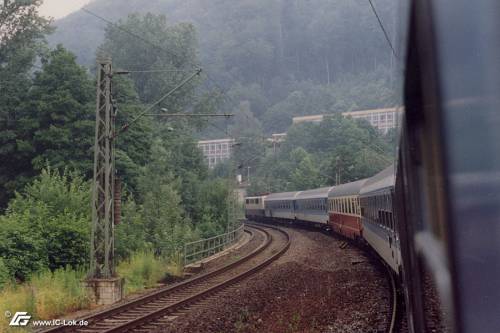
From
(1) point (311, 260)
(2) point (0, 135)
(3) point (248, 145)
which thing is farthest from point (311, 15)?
(1) point (311, 260)

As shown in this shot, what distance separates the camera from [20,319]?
12008 mm

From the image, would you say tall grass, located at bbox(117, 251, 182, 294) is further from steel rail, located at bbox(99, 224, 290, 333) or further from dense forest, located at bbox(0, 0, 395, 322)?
steel rail, located at bbox(99, 224, 290, 333)

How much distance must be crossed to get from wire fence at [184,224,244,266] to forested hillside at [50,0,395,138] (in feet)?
203

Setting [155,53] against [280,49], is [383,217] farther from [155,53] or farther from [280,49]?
[280,49]

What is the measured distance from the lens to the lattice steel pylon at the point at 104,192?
624 inches

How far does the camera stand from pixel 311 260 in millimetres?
22281

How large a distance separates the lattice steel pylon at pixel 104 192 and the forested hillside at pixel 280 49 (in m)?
77.7

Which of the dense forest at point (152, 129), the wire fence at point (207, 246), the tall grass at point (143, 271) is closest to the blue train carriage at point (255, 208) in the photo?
the dense forest at point (152, 129)

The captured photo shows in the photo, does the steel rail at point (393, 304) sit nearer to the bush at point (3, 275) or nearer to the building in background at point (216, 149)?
the bush at point (3, 275)

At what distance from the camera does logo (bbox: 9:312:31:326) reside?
11.7 metres

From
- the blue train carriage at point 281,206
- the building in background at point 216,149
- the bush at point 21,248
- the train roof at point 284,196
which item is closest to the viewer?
the bush at point 21,248

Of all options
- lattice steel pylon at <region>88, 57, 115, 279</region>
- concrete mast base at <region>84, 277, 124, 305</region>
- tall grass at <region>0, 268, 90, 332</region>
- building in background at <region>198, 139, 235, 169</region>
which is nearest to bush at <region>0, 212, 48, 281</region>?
tall grass at <region>0, 268, 90, 332</region>

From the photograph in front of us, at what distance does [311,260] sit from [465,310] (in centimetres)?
2072

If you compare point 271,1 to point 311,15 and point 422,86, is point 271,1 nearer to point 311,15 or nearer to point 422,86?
point 311,15
